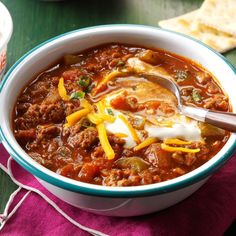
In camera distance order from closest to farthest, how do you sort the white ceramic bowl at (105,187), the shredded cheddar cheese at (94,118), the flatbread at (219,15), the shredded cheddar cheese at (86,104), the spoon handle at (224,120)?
the white ceramic bowl at (105,187) < the spoon handle at (224,120) < the shredded cheddar cheese at (94,118) < the shredded cheddar cheese at (86,104) < the flatbread at (219,15)

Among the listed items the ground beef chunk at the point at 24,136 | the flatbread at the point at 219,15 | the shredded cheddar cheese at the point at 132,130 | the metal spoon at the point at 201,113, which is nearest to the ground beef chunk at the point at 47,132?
the ground beef chunk at the point at 24,136

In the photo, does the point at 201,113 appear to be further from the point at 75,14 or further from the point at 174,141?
the point at 75,14

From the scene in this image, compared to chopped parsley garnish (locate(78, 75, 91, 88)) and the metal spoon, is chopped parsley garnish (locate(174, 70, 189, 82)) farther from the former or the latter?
chopped parsley garnish (locate(78, 75, 91, 88))

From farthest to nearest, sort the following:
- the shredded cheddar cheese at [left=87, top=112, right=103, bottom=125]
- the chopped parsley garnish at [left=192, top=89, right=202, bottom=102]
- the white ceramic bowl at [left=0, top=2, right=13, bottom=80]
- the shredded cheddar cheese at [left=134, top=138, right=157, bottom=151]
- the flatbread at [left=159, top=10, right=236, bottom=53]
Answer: the flatbread at [left=159, top=10, right=236, bottom=53] < the white ceramic bowl at [left=0, top=2, right=13, bottom=80] < the chopped parsley garnish at [left=192, top=89, right=202, bottom=102] < the shredded cheddar cheese at [left=87, top=112, right=103, bottom=125] < the shredded cheddar cheese at [left=134, top=138, right=157, bottom=151]

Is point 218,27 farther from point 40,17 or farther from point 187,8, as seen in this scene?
point 40,17

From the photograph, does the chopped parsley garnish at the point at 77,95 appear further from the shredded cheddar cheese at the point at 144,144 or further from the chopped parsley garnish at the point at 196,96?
the chopped parsley garnish at the point at 196,96

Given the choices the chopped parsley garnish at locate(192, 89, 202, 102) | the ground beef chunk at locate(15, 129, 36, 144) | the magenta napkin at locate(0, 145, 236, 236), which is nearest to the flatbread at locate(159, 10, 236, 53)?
the chopped parsley garnish at locate(192, 89, 202, 102)

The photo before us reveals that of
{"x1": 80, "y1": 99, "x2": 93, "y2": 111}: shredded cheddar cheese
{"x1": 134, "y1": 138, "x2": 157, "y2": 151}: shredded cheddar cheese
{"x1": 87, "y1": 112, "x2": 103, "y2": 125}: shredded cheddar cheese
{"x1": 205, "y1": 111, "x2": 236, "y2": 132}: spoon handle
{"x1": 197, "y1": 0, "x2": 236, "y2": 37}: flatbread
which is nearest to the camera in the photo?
{"x1": 205, "y1": 111, "x2": 236, "y2": 132}: spoon handle
